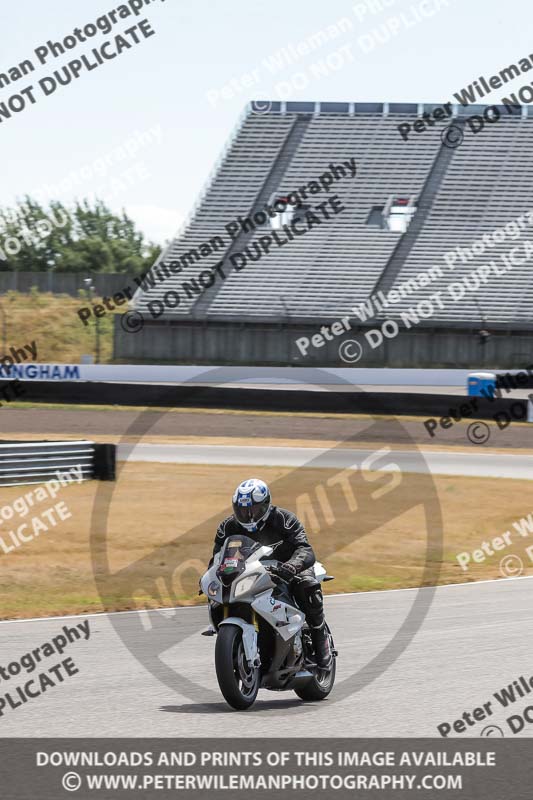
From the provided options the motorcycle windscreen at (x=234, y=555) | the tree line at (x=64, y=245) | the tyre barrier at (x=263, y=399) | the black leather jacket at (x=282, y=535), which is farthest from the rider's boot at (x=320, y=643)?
the tree line at (x=64, y=245)

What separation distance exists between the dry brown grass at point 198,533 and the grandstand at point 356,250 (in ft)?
83.3

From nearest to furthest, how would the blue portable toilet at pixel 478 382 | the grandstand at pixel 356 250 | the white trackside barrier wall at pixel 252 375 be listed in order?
the blue portable toilet at pixel 478 382 → the white trackside barrier wall at pixel 252 375 → the grandstand at pixel 356 250

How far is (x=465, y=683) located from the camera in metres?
7.89


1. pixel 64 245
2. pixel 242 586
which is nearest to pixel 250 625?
pixel 242 586

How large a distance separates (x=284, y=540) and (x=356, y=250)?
4663 centimetres

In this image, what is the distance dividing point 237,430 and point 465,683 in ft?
75.5

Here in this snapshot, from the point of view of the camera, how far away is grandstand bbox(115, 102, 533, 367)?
48594 mm

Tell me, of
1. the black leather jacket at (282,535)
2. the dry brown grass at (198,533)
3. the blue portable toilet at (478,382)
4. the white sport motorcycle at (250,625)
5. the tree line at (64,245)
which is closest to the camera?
the white sport motorcycle at (250,625)

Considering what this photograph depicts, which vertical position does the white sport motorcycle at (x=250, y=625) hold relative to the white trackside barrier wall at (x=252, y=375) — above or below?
below

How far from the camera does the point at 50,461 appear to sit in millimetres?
19688

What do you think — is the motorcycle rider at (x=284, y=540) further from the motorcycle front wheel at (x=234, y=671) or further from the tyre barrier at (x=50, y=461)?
the tyre barrier at (x=50, y=461)

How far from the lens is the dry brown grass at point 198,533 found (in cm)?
1259
